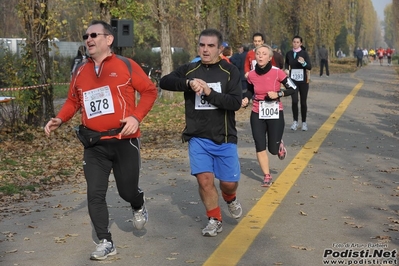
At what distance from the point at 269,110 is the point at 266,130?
292 mm

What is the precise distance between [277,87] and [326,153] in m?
2.98

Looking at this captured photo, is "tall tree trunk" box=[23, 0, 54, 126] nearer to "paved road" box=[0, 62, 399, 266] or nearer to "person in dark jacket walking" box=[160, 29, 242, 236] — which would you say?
"paved road" box=[0, 62, 399, 266]

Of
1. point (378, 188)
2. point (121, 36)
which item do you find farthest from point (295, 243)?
point (121, 36)

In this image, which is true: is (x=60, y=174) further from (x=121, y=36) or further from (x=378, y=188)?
(x=121, y=36)

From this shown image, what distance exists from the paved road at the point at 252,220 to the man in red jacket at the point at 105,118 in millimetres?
560

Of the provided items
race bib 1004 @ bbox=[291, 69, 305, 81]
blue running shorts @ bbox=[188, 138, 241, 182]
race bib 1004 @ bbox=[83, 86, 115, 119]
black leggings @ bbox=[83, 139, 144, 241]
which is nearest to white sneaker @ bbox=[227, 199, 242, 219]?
blue running shorts @ bbox=[188, 138, 241, 182]

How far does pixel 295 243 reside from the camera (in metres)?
6.85

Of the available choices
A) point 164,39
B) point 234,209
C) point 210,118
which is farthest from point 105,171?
point 164,39

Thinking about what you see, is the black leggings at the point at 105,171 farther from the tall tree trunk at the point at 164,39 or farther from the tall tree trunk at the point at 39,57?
the tall tree trunk at the point at 164,39

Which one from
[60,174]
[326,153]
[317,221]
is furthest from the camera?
[326,153]

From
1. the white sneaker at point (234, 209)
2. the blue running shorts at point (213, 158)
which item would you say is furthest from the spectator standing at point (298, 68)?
the blue running shorts at point (213, 158)

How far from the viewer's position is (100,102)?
21.4ft

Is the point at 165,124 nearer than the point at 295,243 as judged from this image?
No

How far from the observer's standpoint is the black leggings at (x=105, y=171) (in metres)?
6.52
